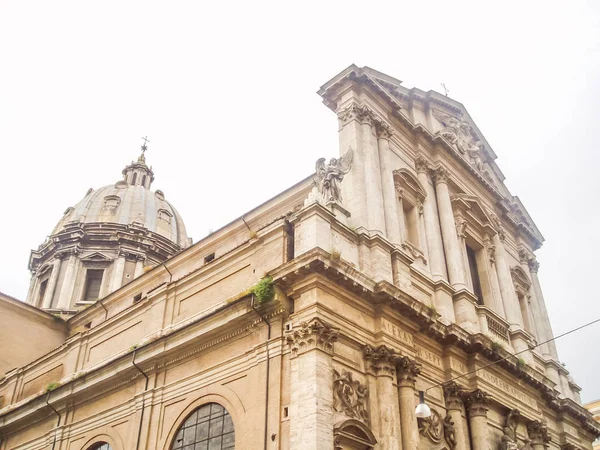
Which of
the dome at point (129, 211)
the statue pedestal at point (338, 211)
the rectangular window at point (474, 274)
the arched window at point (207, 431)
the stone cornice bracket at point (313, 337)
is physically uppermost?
the dome at point (129, 211)

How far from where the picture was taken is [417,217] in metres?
20.0

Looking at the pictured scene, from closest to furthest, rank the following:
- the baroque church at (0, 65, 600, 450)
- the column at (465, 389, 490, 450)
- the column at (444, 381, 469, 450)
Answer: the baroque church at (0, 65, 600, 450), the column at (444, 381, 469, 450), the column at (465, 389, 490, 450)

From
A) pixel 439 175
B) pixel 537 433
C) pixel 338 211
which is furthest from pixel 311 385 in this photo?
pixel 439 175

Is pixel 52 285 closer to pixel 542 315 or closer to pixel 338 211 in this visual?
pixel 338 211

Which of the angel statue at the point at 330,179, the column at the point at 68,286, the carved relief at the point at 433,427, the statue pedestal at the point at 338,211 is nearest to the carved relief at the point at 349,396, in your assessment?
the carved relief at the point at 433,427

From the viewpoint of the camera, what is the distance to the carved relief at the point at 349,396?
13086 mm

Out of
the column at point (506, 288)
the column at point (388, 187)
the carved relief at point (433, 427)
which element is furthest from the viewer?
the column at point (506, 288)

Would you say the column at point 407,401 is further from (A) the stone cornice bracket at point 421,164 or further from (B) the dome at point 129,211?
(B) the dome at point 129,211

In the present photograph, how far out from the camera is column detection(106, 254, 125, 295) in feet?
115

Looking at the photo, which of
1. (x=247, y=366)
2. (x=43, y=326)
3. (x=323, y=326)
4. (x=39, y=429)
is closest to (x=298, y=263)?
(x=323, y=326)

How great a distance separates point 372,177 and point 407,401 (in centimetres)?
646

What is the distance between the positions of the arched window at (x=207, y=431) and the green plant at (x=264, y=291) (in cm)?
272

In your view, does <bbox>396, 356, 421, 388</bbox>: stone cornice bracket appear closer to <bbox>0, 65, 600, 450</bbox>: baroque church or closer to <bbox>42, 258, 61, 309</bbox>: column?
<bbox>0, 65, 600, 450</bbox>: baroque church

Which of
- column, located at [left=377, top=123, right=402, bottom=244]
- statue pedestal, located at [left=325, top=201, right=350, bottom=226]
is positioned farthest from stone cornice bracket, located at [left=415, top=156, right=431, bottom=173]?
statue pedestal, located at [left=325, top=201, right=350, bottom=226]
